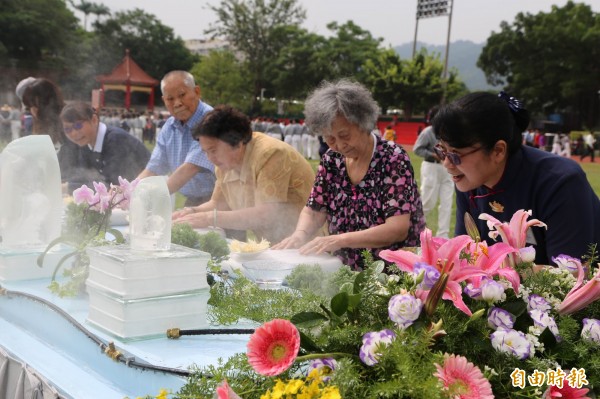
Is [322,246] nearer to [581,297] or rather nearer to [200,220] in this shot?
[200,220]

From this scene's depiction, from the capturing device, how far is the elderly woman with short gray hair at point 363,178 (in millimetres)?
2398

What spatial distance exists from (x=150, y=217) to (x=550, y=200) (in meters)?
1.06

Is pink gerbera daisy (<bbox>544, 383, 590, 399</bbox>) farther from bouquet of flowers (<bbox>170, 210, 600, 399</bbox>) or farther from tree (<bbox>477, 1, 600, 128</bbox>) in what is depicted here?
tree (<bbox>477, 1, 600, 128</bbox>)

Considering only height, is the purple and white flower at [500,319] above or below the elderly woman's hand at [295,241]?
above

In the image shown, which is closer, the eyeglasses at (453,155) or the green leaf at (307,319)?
the green leaf at (307,319)

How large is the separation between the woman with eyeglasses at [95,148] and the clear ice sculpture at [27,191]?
1518 mm

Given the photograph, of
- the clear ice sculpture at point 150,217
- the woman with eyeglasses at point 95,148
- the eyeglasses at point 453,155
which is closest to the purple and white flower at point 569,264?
the eyeglasses at point 453,155

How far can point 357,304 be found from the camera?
989 mm

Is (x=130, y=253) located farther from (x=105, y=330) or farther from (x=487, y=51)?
(x=487, y=51)

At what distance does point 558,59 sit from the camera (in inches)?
1612

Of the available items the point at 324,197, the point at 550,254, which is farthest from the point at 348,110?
the point at 550,254

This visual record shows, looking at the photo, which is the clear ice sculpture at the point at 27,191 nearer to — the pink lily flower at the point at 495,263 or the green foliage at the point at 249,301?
the green foliage at the point at 249,301

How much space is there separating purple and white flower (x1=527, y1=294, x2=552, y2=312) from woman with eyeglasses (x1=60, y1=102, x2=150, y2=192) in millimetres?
3024

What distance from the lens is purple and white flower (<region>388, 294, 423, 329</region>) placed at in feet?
2.97
